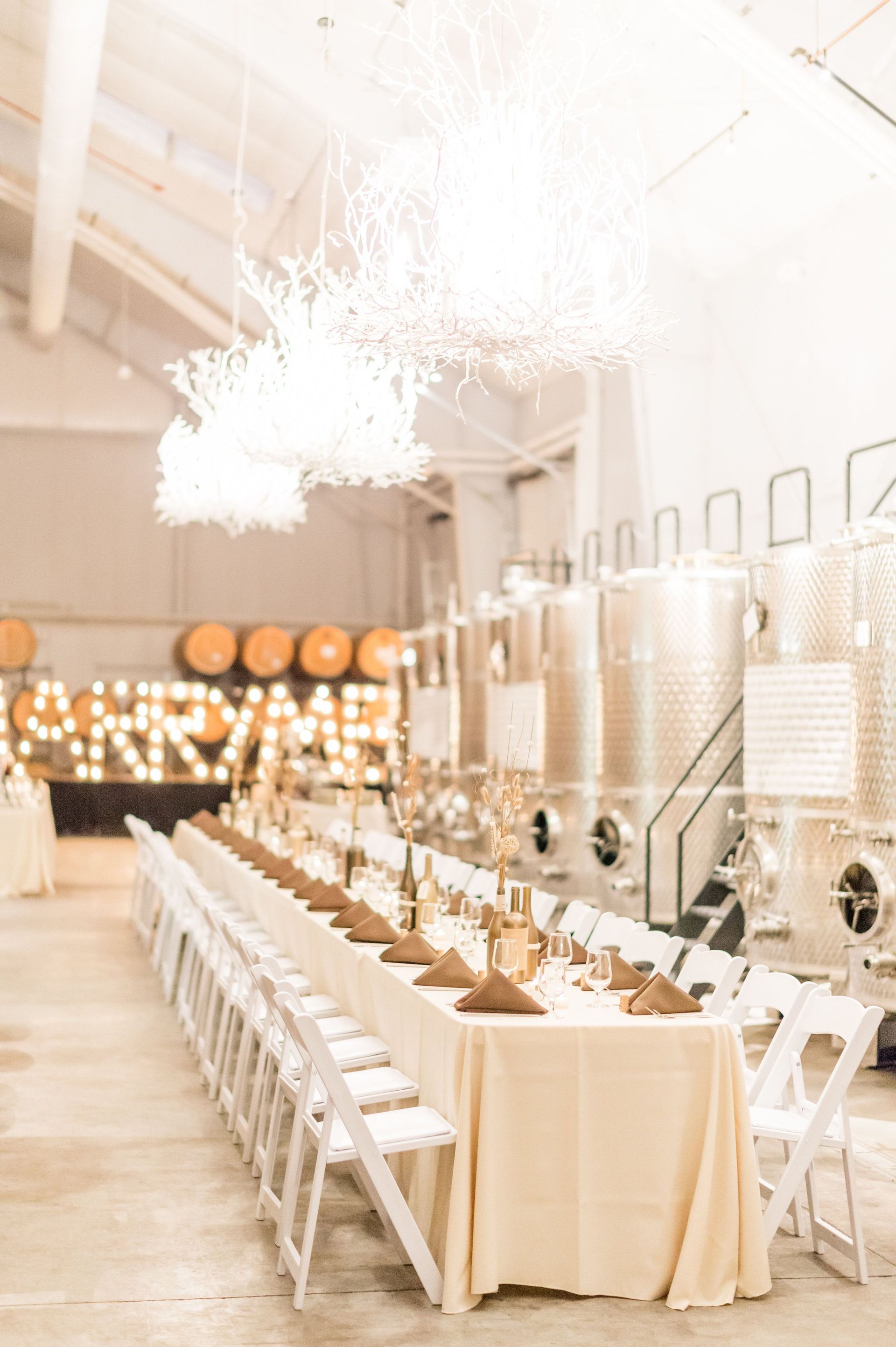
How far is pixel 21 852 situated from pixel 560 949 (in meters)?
9.32

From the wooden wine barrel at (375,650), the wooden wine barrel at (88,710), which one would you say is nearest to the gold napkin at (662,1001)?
the wooden wine barrel at (375,650)

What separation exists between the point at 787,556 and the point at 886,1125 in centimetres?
314

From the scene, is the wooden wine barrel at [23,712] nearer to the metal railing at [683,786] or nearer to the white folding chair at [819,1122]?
the metal railing at [683,786]

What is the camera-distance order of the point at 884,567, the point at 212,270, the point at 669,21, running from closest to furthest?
the point at 884,567 → the point at 669,21 → the point at 212,270

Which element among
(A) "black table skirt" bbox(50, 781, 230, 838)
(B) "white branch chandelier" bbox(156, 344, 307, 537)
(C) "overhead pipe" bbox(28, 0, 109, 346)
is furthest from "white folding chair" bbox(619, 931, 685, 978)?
(A) "black table skirt" bbox(50, 781, 230, 838)

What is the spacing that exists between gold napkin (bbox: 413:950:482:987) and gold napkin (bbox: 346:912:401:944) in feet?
2.71

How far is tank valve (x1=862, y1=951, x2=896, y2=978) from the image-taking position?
6.33 meters

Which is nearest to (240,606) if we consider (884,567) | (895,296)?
(895,296)

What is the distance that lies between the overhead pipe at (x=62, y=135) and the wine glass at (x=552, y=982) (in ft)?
24.1

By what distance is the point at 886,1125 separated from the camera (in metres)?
5.49

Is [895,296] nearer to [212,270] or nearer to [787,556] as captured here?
[787,556]

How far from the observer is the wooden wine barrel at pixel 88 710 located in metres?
17.6

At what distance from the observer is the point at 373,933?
501 cm

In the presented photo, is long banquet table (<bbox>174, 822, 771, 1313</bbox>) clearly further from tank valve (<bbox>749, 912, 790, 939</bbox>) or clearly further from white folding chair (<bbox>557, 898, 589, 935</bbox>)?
tank valve (<bbox>749, 912, 790, 939</bbox>)
